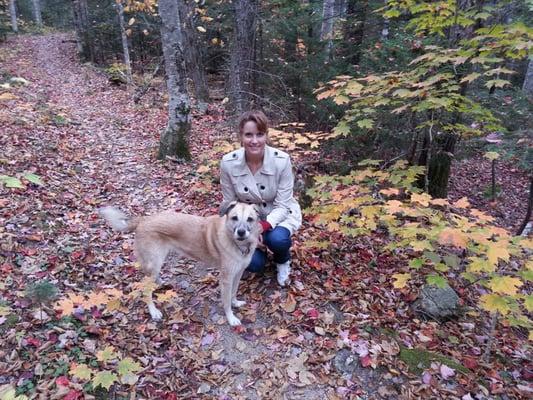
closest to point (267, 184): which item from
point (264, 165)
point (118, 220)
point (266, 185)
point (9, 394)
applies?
point (266, 185)

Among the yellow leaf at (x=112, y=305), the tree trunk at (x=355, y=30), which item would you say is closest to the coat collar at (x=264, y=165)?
the yellow leaf at (x=112, y=305)

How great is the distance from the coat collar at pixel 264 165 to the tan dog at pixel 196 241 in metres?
0.66

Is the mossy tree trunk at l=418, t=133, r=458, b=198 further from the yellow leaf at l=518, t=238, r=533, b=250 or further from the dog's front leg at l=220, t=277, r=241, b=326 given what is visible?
the dog's front leg at l=220, t=277, r=241, b=326

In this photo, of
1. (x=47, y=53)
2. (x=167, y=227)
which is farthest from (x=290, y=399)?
(x=47, y=53)

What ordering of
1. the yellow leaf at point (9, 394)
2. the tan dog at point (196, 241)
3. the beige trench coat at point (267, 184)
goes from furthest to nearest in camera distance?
1. the beige trench coat at point (267, 184)
2. the tan dog at point (196, 241)
3. the yellow leaf at point (9, 394)

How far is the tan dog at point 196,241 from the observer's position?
3.75 metres

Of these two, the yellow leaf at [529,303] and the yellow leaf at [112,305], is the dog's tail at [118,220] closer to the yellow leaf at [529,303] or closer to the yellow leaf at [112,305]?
the yellow leaf at [112,305]

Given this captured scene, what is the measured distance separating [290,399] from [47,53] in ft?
88.6

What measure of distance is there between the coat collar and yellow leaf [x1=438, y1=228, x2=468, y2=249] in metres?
1.94

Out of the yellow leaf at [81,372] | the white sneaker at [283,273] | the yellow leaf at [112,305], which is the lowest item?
the white sneaker at [283,273]

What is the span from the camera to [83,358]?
10.4 feet

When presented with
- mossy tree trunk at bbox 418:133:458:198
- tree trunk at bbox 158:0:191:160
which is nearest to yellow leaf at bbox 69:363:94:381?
tree trunk at bbox 158:0:191:160

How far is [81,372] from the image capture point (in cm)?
290

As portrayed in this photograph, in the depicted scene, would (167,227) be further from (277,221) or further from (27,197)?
(27,197)
